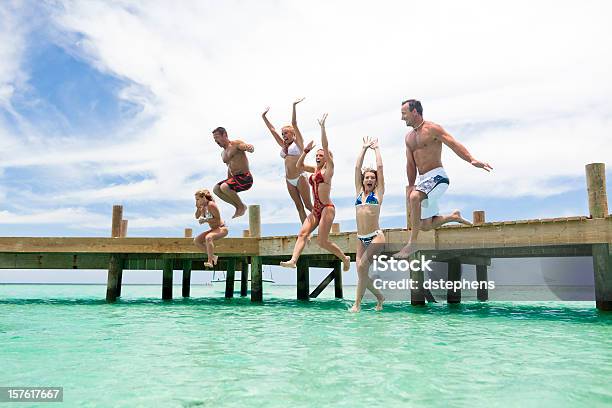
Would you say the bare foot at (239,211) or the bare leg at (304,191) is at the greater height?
the bare leg at (304,191)

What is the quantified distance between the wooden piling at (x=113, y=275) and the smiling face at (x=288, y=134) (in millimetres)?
11394

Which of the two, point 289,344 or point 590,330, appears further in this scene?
point 590,330

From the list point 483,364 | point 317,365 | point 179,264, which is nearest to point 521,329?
point 483,364

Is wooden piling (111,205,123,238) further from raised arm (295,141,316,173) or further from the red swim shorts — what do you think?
raised arm (295,141,316,173)

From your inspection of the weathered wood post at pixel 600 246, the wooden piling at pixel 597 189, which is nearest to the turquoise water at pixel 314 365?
the wooden piling at pixel 597 189

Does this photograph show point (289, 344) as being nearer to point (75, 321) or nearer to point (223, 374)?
point (223, 374)

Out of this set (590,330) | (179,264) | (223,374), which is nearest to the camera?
(223,374)

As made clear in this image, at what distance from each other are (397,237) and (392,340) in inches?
251

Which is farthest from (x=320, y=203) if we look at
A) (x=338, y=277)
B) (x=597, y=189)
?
(x=338, y=277)

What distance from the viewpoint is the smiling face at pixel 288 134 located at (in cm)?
943

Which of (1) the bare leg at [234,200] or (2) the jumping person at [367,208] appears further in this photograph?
(1) the bare leg at [234,200]

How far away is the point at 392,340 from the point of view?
7496 mm

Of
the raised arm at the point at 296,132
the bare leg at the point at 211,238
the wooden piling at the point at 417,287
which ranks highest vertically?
the raised arm at the point at 296,132

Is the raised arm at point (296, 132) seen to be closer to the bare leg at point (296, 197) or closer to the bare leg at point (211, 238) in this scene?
the bare leg at point (296, 197)
